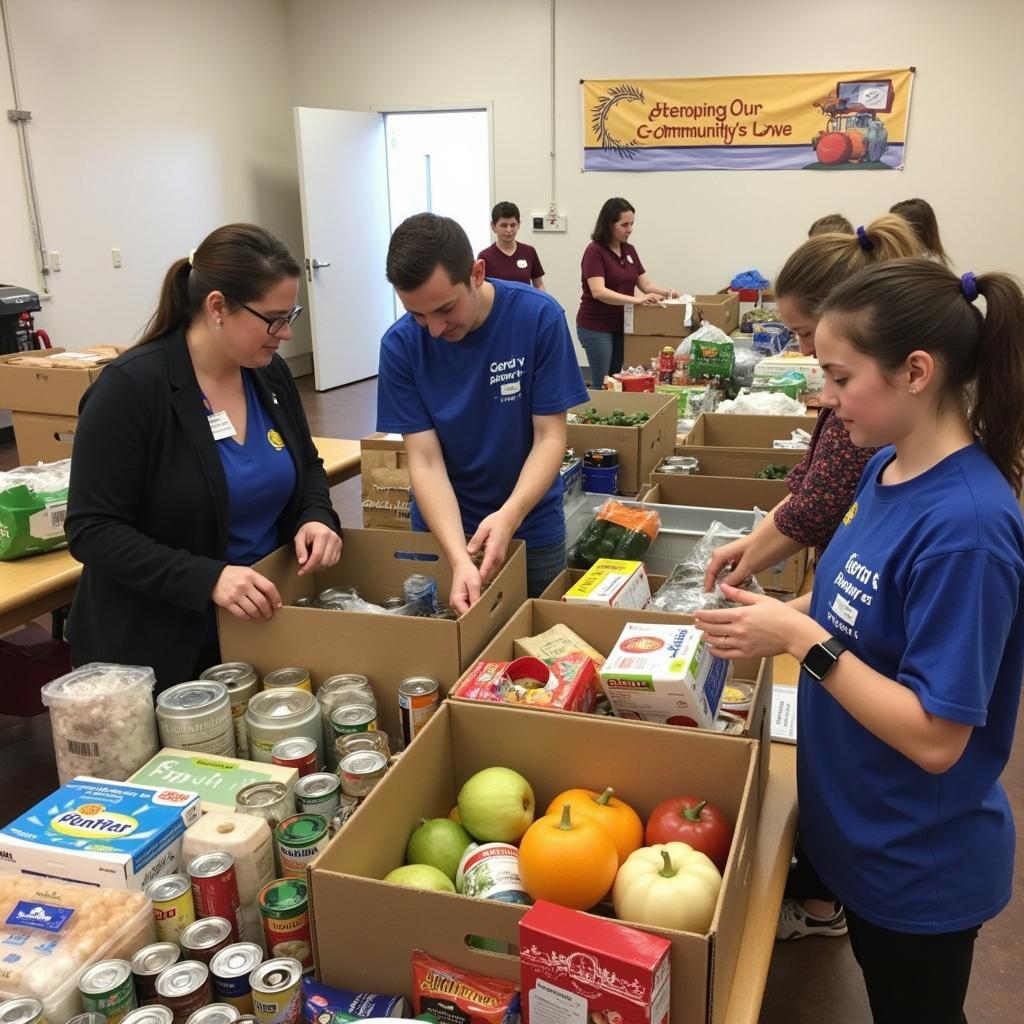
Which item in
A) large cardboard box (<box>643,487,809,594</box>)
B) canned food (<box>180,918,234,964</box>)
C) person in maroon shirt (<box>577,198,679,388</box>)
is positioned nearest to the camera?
canned food (<box>180,918,234,964</box>)

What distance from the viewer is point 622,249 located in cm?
600

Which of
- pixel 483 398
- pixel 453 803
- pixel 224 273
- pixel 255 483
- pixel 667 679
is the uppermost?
pixel 224 273

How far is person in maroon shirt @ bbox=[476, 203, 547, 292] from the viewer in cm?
636

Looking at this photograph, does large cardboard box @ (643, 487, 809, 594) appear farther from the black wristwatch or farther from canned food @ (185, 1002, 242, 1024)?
canned food @ (185, 1002, 242, 1024)

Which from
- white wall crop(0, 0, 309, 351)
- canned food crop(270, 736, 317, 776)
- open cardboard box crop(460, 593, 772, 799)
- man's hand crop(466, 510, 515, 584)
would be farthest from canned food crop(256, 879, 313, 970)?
white wall crop(0, 0, 309, 351)

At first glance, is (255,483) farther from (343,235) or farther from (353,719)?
(343,235)

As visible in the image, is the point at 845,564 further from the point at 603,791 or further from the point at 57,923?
the point at 57,923

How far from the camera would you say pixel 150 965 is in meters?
0.93

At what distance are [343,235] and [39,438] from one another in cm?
498

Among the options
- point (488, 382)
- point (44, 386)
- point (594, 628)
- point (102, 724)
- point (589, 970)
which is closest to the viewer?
point (589, 970)

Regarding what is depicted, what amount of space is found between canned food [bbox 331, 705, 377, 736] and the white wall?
5712 mm

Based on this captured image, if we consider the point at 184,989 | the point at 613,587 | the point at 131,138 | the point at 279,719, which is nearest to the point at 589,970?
the point at 184,989

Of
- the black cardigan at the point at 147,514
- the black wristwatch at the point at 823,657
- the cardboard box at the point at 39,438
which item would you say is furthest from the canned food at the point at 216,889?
the cardboard box at the point at 39,438

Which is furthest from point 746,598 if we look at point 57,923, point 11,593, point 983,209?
point 983,209
